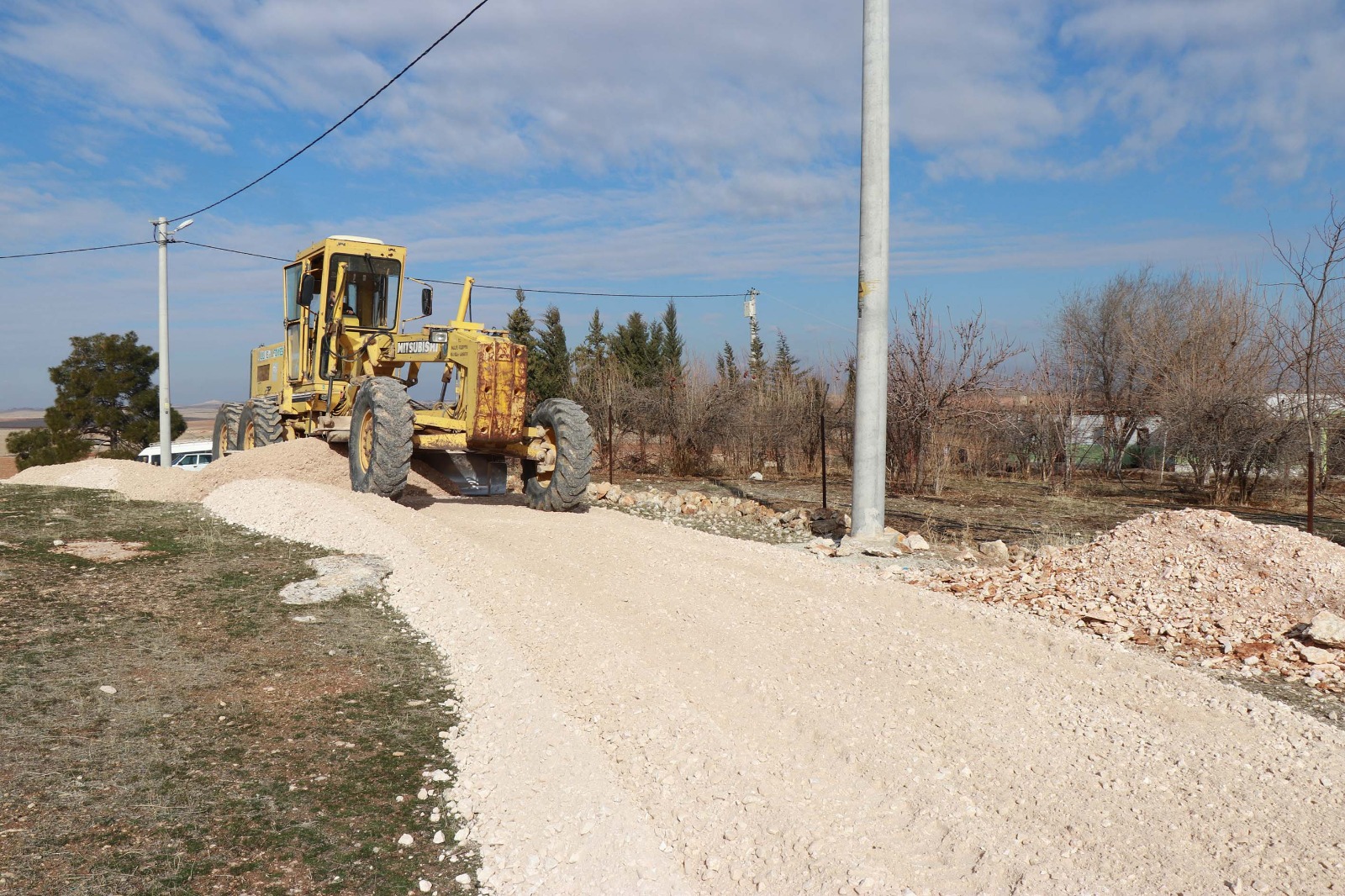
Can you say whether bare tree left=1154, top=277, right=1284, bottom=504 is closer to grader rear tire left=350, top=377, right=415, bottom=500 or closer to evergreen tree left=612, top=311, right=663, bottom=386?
grader rear tire left=350, top=377, right=415, bottom=500

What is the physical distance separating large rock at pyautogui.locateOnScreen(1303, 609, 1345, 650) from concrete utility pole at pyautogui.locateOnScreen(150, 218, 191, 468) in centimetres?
2255

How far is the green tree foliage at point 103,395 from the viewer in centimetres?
2800

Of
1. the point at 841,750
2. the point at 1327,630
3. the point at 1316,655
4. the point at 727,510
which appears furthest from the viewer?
the point at 727,510

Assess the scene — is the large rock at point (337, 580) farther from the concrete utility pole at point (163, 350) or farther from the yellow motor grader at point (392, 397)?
the concrete utility pole at point (163, 350)

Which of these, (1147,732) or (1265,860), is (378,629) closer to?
(1147,732)

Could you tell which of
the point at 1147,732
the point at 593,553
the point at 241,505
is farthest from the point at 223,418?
the point at 1147,732

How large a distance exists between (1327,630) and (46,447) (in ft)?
100.0

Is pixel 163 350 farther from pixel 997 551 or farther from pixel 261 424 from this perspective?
pixel 997 551

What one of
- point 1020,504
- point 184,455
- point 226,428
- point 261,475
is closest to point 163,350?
point 184,455

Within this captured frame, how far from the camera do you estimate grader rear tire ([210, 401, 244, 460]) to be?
15.7 meters

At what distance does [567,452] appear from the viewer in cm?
1124

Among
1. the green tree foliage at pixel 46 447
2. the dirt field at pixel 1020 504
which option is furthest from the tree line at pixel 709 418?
the green tree foliage at pixel 46 447

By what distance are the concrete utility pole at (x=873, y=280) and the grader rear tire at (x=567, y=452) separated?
3.09 m

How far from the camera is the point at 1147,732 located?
4.98m
